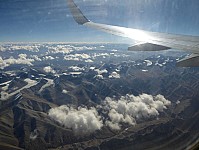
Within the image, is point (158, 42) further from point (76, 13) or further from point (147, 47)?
point (76, 13)

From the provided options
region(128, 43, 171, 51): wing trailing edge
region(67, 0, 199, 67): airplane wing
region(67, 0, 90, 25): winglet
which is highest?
region(67, 0, 90, 25): winglet

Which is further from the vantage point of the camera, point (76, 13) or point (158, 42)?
point (76, 13)

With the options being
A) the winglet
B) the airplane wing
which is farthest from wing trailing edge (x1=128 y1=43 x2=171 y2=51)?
the winglet

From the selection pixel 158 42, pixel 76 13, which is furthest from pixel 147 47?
pixel 76 13

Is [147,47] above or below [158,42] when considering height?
below

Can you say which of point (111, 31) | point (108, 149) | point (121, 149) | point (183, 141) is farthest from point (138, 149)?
point (111, 31)

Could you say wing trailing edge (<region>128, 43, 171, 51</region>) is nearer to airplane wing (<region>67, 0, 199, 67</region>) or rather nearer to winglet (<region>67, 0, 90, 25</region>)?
airplane wing (<region>67, 0, 199, 67</region>)

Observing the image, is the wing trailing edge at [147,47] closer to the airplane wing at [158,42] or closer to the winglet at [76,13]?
the airplane wing at [158,42]

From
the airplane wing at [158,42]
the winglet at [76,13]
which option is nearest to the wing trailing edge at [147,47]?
the airplane wing at [158,42]

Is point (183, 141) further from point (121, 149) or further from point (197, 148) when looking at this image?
point (197, 148)
